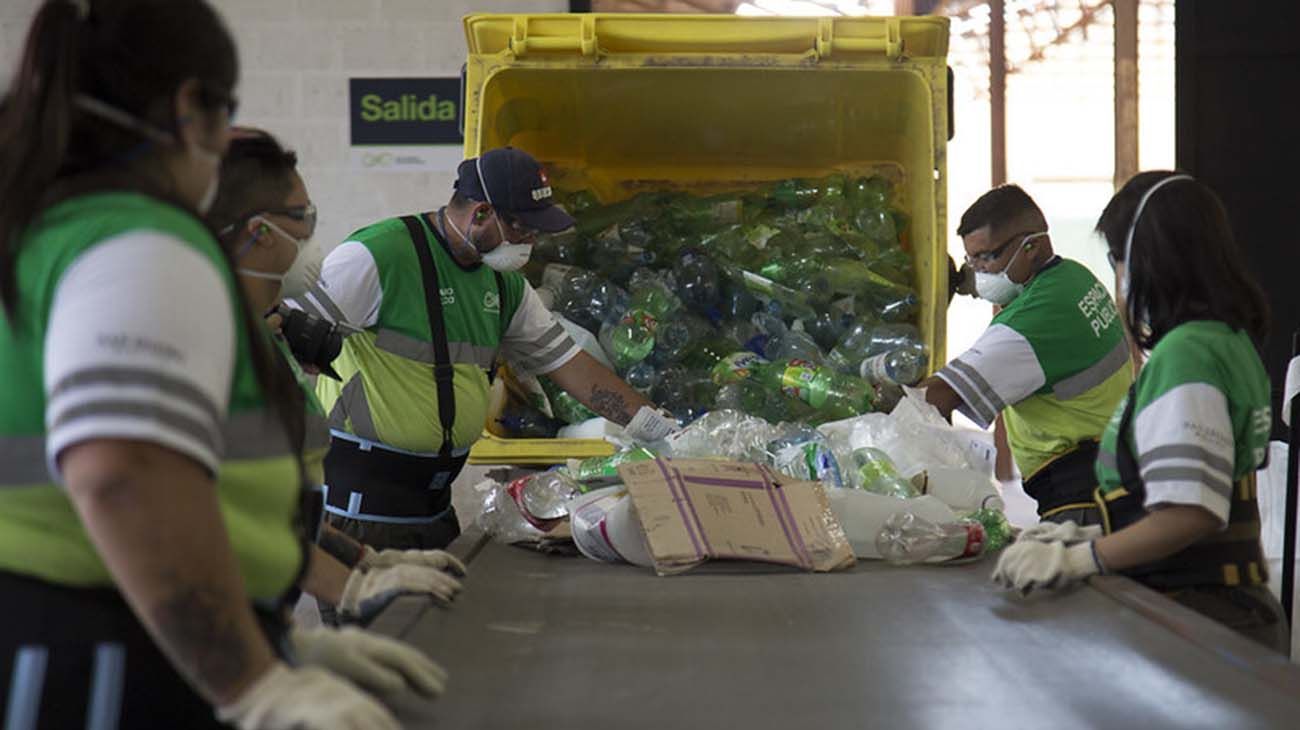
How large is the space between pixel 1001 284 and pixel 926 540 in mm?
967

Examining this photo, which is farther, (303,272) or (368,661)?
(303,272)

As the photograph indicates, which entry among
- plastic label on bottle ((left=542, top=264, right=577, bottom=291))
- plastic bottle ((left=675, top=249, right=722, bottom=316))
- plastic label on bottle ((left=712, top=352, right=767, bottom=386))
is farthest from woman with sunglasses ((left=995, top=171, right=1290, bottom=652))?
plastic label on bottle ((left=542, top=264, right=577, bottom=291))

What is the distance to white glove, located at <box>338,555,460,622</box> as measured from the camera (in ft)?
6.77

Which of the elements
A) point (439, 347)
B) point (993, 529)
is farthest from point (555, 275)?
point (993, 529)

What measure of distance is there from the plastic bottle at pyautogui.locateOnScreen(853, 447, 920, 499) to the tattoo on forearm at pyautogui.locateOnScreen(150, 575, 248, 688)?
→ 1718 mm

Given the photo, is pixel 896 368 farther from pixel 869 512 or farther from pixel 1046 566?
pixel 1046 566

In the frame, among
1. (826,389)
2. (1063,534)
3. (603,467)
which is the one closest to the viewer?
(1063,534)

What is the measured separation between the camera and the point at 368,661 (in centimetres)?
145

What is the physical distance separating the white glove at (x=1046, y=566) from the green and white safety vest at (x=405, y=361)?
141 cm

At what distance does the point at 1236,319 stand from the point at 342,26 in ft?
13.1

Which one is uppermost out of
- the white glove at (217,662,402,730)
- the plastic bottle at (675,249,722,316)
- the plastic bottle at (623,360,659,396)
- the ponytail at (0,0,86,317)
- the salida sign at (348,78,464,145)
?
the salida sign at (348,78,464,145)

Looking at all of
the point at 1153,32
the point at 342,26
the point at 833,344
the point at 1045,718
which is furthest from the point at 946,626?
the point at 1153,32

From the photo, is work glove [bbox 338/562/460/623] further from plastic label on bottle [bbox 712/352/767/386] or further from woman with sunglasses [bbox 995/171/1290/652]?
plastic label on bottle [bbox 712/352/767/386]

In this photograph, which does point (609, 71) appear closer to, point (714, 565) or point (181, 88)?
point (714, 565)
